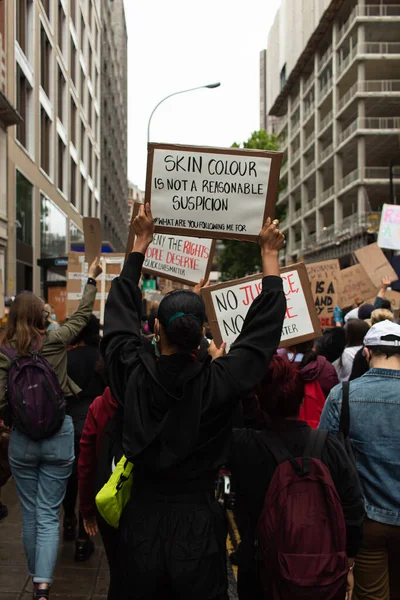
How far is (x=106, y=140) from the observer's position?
50.4 meters

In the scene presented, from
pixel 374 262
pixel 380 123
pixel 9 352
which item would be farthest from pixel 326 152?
pixel 9 352

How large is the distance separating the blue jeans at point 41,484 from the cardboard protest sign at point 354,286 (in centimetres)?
620

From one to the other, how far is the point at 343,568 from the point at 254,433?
667 mm

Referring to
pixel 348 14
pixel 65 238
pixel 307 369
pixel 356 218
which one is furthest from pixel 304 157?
pixel 307 369

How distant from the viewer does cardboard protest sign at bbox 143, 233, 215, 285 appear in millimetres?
5109

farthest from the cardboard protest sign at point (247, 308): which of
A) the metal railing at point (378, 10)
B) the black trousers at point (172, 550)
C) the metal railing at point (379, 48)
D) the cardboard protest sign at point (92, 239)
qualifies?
the metal railing at point (378, 10)

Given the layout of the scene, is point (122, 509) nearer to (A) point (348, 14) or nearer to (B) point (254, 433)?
(B) point (254, 433)

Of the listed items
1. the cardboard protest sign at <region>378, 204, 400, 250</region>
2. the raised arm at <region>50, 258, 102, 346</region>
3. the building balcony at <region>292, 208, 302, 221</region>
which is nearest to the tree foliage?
the building balcony at <region>292, 208, 302, 221</region>

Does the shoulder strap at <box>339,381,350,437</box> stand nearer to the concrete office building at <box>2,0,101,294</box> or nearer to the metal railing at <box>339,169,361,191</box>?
the concrete office building at <box>2,0,101,294</box>

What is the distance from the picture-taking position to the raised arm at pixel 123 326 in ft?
7.97

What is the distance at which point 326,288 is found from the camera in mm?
8227

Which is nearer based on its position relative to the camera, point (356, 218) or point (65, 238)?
point (65, 238)

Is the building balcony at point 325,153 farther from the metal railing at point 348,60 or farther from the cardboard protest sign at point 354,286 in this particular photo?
the cardboard protest sign at point 354,286

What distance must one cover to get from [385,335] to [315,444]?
2.67ft
